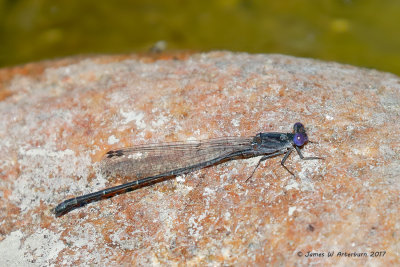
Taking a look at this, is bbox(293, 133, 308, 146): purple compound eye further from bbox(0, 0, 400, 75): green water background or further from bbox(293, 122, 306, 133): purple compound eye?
bbox(0, 0, 400, 75): green water background

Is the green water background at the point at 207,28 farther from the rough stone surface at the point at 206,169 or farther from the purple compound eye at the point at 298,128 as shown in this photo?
the purple compound eye at the point at 298,128

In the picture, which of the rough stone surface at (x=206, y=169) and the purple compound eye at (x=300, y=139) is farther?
the purple compound eye at (x=300, y=139)

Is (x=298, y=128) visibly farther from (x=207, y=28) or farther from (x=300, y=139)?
(x=207, y=28)

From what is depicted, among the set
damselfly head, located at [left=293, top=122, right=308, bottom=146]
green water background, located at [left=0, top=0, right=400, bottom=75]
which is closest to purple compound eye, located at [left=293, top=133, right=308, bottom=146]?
damselfly head, located at [left=293, top=122, right=308, bottom=146]

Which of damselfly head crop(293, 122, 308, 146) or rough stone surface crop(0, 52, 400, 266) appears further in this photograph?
damselfly head crop(293, 122, 308, 146)

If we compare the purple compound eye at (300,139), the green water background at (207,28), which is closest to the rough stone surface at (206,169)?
the purple compound eye at (300,139)

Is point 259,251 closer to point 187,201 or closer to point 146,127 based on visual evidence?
point 187,201

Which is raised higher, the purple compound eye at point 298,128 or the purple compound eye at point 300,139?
the purple compound eye at point 298,128

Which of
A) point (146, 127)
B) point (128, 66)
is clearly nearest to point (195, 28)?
point (128, 66)
